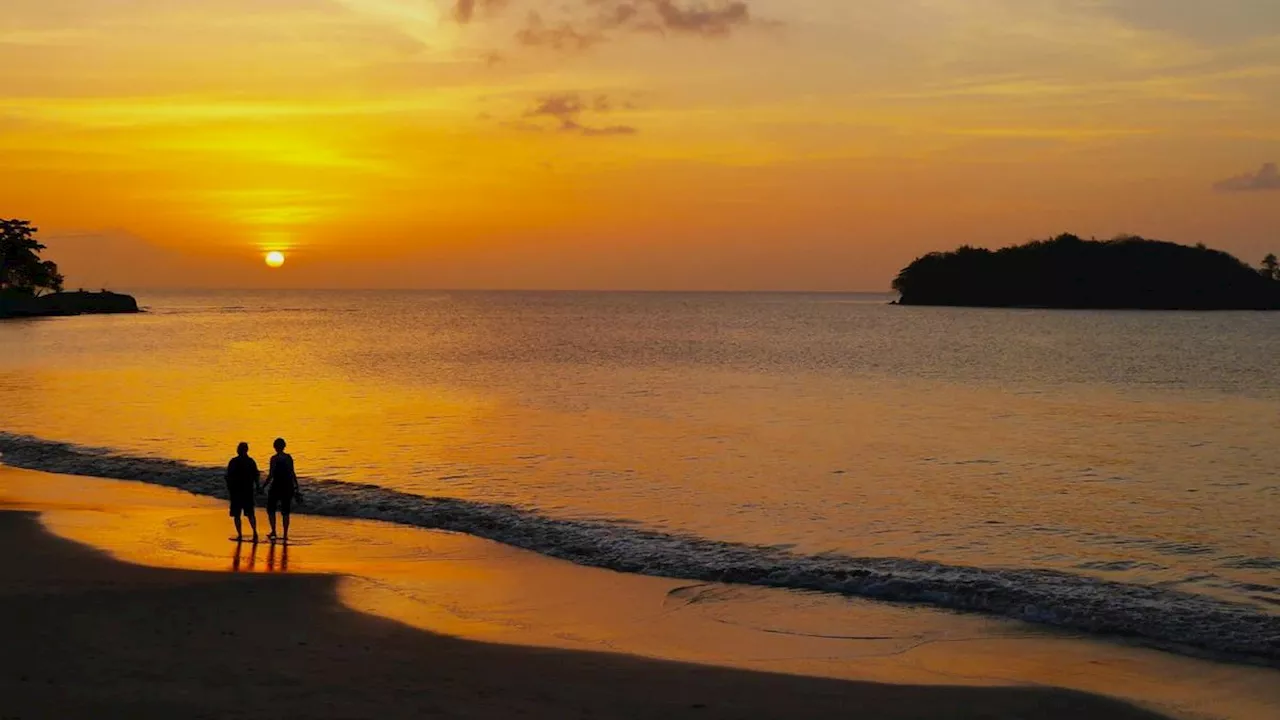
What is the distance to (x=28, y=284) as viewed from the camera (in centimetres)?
15562

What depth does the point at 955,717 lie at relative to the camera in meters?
11.1

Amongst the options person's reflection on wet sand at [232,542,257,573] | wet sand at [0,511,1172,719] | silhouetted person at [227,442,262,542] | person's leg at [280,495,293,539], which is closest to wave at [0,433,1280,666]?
person's leg at [280,495,293,539]

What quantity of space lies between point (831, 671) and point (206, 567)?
1044 cm

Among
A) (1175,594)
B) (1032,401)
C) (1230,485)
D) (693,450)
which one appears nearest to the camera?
(1175,594)

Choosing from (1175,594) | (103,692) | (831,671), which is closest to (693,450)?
(1175,594)

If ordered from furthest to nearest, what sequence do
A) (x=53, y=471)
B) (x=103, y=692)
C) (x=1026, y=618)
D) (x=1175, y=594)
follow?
1. (x=53, y=471)
2. (x=1175, y=594)
3. (x=1026, y=618)
4. (x=103, y=692)

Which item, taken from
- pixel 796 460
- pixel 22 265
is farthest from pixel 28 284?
pixel 796 460

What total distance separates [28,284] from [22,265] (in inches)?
226

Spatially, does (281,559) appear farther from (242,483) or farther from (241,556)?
(242,483)

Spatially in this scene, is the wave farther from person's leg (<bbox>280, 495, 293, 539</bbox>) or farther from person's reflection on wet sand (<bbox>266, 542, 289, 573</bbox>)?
person's reflection on wet sand (<bbox>266, 542, 289, 573</bbox>)

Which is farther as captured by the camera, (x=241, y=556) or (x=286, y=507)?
(x=286, y=507)

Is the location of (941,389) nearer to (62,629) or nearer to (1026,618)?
(1026,618)

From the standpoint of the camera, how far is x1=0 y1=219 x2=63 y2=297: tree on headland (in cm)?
14438

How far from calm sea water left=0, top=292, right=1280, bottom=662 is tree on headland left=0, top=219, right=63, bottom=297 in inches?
3230
